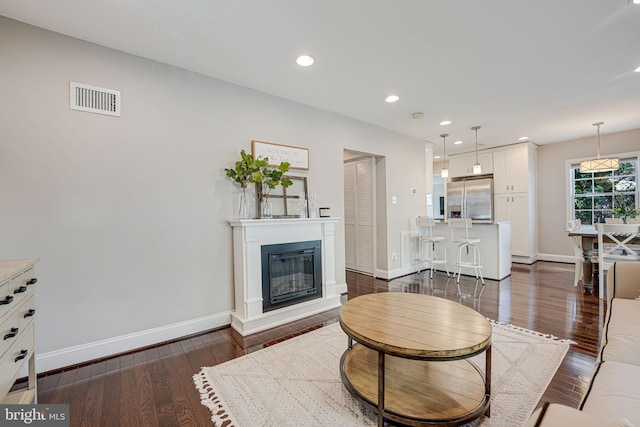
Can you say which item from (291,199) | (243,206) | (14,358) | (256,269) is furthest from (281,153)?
(14,358)

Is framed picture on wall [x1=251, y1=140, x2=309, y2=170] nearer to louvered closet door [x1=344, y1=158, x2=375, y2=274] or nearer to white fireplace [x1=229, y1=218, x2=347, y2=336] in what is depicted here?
white fireplace [x1=229, y1=218, x2=347, y2=336]

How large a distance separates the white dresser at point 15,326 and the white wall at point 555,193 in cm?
819

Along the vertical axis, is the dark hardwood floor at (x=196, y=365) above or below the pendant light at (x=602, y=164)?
below

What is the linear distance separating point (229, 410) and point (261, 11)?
2.61 meters

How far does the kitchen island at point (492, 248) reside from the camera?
4.53m

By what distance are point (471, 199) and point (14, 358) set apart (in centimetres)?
749

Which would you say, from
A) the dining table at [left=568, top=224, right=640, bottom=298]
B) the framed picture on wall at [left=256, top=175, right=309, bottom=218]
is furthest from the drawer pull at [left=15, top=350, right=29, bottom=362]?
the dining table at [left=568, top=224, right=640, bottom=298]

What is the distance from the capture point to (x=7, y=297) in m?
1.27

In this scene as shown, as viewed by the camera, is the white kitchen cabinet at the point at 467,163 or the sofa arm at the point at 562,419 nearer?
the sofa arm at the point at 562,419

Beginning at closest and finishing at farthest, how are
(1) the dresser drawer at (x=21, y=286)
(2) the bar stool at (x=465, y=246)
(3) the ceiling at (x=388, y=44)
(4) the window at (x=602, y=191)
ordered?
1. (1) the dresser drawer at (x=21, y=286)
2. (3) the ceiling at (x=388, y=44)
3. (2) the bar stool at (x=465, y=246)
4. (4) the window at (x=602, y=191)

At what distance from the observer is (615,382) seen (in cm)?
106

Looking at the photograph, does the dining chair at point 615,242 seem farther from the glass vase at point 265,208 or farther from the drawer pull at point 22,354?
the drawer pull at point 22,354

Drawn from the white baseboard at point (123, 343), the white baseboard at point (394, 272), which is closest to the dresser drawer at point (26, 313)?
the white baseboard at point (123, 343)

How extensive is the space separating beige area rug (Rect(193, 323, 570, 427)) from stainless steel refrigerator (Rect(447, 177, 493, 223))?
4.53 m
